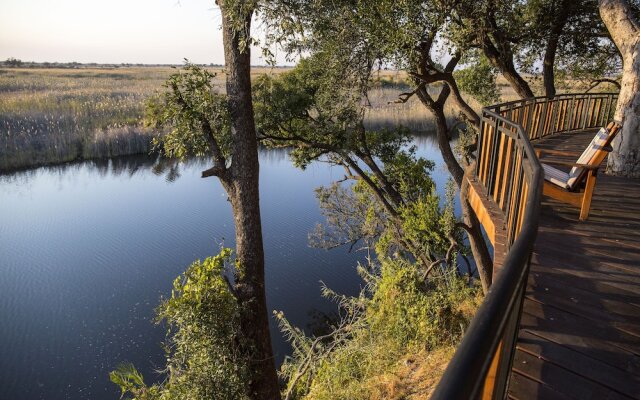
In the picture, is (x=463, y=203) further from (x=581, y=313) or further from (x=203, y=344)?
(x=581, y=313)

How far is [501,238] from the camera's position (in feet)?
14.8

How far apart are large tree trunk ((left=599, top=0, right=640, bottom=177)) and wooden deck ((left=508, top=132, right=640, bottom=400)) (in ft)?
7.91

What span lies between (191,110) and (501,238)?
20.2ft

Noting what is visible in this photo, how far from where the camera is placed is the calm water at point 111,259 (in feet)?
35.4

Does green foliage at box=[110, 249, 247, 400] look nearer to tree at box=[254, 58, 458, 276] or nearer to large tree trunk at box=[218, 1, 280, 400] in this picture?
large tree trunk at box=[218, 1, 280, 400]

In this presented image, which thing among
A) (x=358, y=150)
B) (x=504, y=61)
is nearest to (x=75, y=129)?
(x=358, y=150)

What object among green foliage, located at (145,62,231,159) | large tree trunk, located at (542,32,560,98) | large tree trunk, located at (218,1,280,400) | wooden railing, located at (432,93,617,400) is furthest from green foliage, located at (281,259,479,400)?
large tree trunk, located at (542,32,560,98)

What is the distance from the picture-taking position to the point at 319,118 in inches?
533

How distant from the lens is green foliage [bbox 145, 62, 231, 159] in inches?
328

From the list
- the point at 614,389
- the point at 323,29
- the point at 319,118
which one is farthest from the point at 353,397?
the point at 319,118

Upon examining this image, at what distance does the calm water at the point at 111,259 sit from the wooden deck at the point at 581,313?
9.12 meters

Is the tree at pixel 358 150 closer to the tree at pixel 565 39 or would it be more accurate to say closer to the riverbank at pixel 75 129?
the tree at pixel 565 39

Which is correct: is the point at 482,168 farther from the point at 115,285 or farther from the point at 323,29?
the point at 115,285

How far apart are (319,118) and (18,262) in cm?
1098
